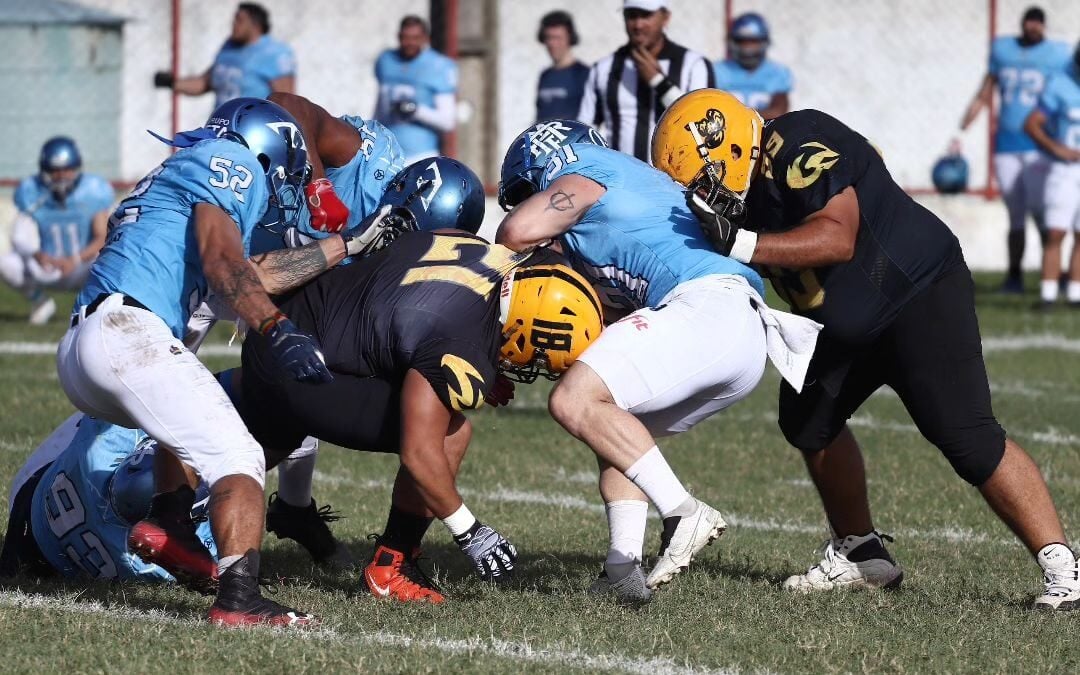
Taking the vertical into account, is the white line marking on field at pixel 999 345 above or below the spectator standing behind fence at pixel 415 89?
below

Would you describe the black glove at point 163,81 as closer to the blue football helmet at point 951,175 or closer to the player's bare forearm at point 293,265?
the blue football helmet at point 951,175

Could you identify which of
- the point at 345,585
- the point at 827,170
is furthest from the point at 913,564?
the point at 345,585

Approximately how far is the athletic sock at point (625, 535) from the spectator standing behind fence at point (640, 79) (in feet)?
14.8

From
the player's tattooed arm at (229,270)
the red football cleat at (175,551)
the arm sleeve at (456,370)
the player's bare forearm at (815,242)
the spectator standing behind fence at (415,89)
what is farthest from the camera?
the spectator standing behind fence at (415,89)

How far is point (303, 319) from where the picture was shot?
17.6 ft

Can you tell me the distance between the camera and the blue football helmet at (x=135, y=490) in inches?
213

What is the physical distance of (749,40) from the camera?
1313 centimetres

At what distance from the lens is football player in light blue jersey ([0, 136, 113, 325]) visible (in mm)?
12914

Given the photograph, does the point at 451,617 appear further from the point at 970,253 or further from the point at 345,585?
the point at 970,253

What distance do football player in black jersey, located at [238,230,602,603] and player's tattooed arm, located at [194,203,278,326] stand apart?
30cm

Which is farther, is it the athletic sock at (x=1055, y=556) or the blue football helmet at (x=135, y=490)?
the blue football helmet at (x=135, y=490)

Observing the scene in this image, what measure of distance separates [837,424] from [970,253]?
1121 cm

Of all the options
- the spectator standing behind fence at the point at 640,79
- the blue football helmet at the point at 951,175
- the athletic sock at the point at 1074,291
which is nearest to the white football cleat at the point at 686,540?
the spectator standing behind fence at the point at 640,79

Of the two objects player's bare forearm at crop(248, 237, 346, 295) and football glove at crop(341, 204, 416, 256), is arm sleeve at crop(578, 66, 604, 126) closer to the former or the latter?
football glove at crop(341, 204, 416, 256)
